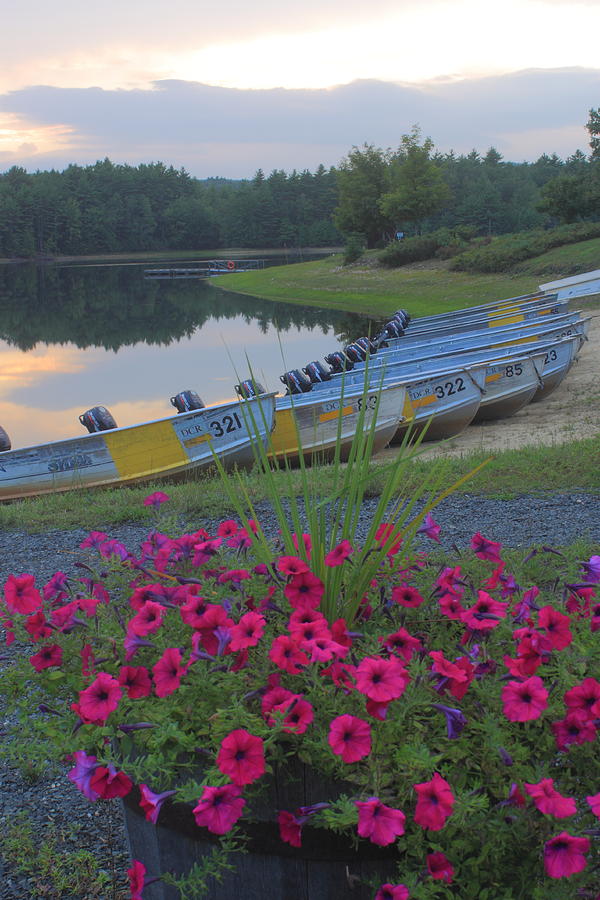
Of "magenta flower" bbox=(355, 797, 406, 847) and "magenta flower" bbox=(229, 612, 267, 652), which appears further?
"magenta flower" bbox=(229, 612, 267, 652)

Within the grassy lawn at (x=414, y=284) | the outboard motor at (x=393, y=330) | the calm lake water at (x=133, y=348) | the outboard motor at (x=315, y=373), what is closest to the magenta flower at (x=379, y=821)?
the calm lake water at (x=133, y=348)

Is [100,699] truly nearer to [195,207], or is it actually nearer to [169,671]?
[169,671]

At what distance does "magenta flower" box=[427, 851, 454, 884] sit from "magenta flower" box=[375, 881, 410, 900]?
0.07 meters

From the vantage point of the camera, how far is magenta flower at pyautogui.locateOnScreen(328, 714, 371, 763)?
67.4 inches

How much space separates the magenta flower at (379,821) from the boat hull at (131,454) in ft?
26.4

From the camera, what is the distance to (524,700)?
1.84 meters

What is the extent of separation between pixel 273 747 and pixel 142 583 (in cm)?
119

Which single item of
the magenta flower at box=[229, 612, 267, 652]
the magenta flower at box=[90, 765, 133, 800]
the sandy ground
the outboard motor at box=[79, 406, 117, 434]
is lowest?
the sandy ground

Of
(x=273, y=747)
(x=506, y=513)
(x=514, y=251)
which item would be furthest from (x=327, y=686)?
(x=514, y=251)

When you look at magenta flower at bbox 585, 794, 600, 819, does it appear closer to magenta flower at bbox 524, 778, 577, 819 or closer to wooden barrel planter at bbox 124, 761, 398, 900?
magenta flower at bbox 524, 778, 577, 819

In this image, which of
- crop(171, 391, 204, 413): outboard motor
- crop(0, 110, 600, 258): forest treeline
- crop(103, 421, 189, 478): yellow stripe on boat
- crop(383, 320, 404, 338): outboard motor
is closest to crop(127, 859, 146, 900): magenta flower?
crop(103, 421, 189, 478): yellow stripe on boat

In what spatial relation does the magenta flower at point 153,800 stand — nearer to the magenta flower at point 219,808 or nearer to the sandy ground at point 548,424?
the magenta flower at point 219,808

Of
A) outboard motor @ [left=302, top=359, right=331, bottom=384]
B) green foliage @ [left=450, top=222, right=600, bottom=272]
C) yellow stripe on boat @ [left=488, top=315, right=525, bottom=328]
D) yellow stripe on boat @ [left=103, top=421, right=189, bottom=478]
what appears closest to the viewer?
yellow stripe on boat @ [left=103, top=421, right=189, bottom=478]

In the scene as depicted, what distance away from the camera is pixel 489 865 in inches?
70.6
